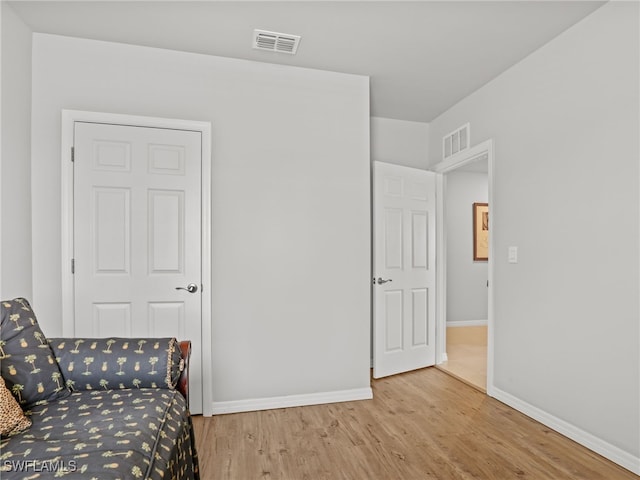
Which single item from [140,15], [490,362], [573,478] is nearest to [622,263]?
[573,478]

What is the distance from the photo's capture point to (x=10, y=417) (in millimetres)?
1314

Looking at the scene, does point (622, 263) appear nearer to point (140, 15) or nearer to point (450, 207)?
point (140, 15)

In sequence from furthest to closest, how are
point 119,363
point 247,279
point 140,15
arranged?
point 247,279
point 140,15
point 119,363

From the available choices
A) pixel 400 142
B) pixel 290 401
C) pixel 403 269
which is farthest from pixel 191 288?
pixel 400 142

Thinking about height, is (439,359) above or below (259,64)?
below

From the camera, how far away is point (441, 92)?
3471 millimetres

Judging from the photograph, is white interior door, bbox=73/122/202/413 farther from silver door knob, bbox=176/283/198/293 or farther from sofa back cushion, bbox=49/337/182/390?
sofa back cushion, bbox=49/337/182/390

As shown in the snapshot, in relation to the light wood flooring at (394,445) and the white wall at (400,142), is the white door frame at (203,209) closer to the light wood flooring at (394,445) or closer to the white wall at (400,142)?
the light wood flooring at (394,445)

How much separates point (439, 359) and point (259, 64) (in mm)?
3264

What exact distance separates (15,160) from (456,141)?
3.48m

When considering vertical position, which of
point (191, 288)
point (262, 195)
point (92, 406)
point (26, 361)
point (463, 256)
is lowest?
point (92, 406)

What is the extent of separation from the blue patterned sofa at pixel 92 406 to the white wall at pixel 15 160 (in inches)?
28.4

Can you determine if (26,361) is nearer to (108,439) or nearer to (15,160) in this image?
(108,439)

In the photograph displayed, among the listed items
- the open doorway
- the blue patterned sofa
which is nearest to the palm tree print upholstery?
the blue patterned sofa
